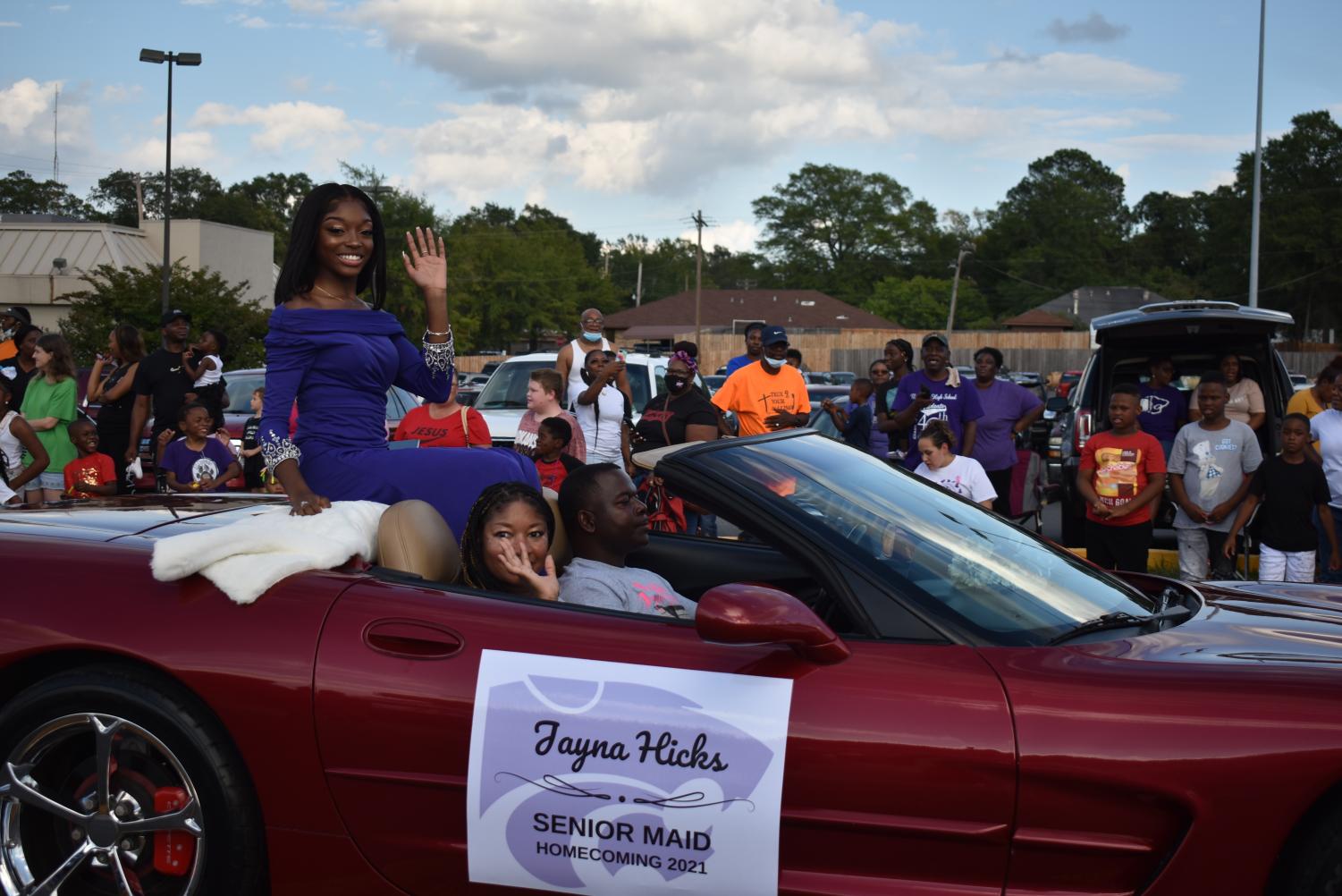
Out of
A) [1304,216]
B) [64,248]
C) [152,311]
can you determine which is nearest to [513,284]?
[64,248]

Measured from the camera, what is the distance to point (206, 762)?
281 centimetres

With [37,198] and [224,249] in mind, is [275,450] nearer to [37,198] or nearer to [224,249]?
[224,249]

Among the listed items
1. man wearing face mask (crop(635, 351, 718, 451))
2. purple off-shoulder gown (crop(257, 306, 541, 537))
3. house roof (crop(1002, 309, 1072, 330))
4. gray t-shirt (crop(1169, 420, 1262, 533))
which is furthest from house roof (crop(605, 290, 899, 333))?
purple off-shoulder gown (crop(257, 306, 541, 537))

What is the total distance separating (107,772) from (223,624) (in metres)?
0.46

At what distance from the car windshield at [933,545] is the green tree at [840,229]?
98400 millimetres

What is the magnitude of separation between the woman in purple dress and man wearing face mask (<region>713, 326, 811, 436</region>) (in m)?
5.73

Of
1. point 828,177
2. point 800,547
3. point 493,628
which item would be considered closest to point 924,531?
point 800,547

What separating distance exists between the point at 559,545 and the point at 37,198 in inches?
4154

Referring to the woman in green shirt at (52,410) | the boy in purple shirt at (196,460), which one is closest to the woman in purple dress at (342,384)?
the boy in purple shirt at (196,460)

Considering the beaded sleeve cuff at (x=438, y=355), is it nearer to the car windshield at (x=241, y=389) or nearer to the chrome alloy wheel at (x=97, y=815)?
the chrome alloy wheel at (x=97, y=815)

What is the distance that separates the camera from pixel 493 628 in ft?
8.94

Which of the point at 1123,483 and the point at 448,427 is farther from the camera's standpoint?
the point at 448,427

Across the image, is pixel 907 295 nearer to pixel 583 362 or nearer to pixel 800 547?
pixel 583 362

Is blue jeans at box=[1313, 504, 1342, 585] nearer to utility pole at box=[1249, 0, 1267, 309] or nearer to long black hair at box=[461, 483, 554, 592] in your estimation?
long black hair at box=[461, 483, 554, 592]
